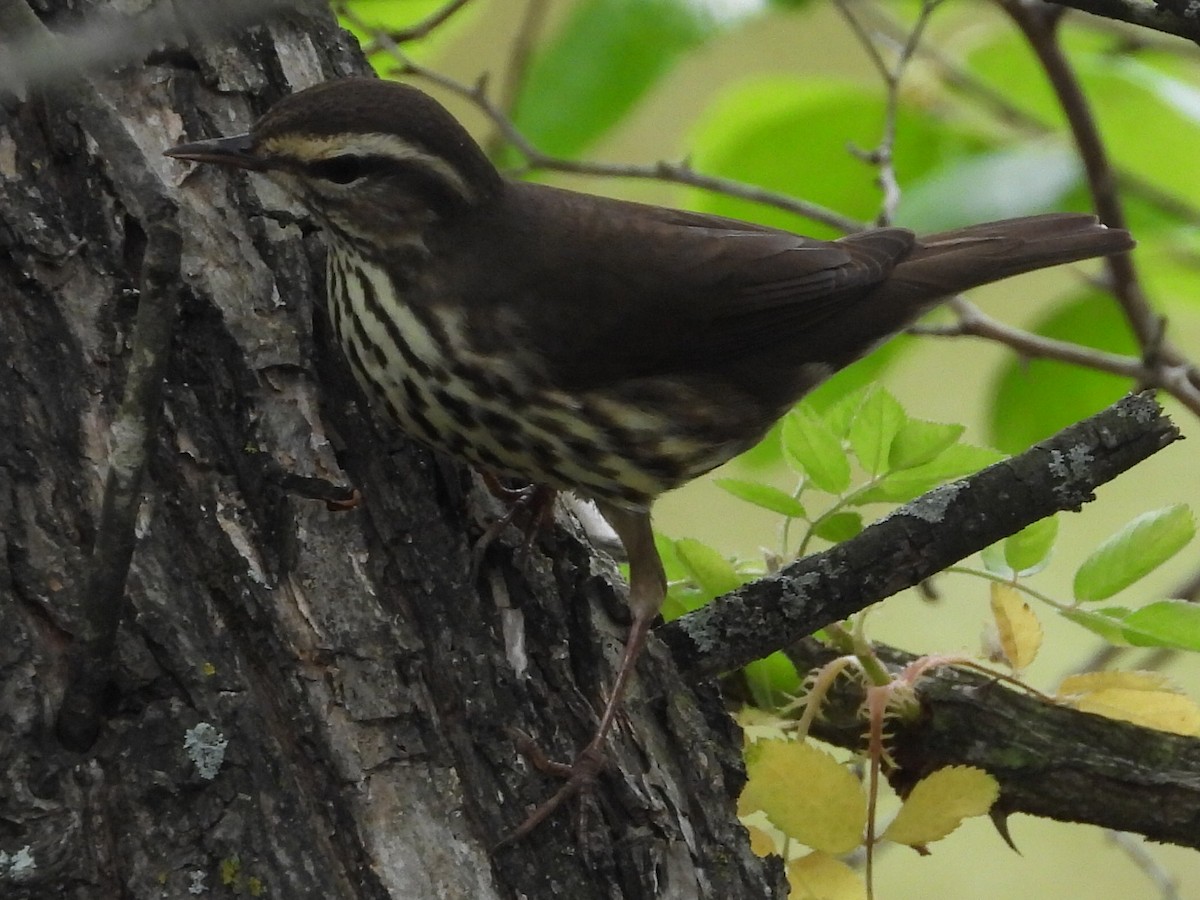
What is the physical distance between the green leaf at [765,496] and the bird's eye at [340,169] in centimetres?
72

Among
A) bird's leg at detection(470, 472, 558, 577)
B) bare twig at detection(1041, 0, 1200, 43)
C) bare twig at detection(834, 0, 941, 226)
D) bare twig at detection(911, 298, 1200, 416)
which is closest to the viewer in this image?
bare twig at detection(1041, 0, 1200, 43)

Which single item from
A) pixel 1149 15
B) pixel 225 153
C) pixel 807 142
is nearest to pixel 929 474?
pixel 1149 15

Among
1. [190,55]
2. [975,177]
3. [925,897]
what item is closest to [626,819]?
[190,55]

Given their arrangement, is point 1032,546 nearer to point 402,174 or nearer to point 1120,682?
point 1120,682

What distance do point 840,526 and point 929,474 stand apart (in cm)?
16

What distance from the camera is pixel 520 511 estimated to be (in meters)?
2.20

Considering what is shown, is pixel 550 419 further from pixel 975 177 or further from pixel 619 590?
pixel 975 177

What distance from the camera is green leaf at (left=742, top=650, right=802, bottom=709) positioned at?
2.35 meters

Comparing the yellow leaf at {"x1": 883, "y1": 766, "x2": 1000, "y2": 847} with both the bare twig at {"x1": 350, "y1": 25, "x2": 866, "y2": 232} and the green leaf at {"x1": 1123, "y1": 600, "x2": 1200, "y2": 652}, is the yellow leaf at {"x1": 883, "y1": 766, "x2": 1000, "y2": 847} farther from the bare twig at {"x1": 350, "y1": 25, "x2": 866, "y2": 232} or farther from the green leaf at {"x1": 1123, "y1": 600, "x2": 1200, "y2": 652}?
the bare twig at {"x1": 350, "y1": 25, "x2": 866, "y2": 232}

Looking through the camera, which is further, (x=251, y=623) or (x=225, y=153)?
(x=225, y=153)

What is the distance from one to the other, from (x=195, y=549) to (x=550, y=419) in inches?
26.4

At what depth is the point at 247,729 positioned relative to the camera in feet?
5.85

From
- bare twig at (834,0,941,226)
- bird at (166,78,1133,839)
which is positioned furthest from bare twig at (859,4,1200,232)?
bird at (166,78,1133,839)

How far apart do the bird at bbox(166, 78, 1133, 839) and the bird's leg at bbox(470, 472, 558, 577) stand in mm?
25
